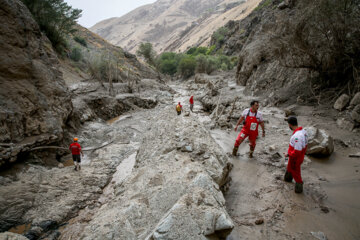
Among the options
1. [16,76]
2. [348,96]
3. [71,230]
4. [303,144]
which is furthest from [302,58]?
[16,76]

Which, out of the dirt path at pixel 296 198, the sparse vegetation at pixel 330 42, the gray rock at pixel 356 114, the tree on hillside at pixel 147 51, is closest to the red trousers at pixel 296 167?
the dirt path at pixel 296 198

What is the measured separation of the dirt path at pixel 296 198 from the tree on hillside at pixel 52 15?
70.3ft

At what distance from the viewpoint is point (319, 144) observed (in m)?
4.43

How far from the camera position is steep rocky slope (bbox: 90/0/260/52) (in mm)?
99938

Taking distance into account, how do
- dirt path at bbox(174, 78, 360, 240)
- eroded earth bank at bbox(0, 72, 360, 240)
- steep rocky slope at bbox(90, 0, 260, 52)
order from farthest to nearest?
1. steep rocky slope at bbox(90, 0, 260, 52)
2. dirt path at bbox(174, 78, 360, 240)
3. eroded earth bank at bbox(0, 72, 360, 240)

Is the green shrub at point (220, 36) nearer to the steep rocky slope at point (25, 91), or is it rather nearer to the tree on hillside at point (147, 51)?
the tree on hillside at point (147, 51)

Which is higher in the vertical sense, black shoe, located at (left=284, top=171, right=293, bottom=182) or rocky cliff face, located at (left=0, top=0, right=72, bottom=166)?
rocky cliff face, located at (left=0, top=0, right=72, bottom=166)

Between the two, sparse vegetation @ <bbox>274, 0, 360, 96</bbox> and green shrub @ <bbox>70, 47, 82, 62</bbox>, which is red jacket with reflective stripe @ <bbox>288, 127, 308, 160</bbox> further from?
green shrub @ <bbox>70, 47, 82, 62</bbox>

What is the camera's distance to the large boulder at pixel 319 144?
437 cm

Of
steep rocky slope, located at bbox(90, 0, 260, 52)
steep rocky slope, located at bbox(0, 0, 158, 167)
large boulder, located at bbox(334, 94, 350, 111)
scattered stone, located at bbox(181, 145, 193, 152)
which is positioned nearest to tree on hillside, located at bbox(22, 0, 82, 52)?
steep rocky slope, located at bbox(0, 0, 158, 167)

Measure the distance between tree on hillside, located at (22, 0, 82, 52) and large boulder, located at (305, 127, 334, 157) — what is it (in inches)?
866

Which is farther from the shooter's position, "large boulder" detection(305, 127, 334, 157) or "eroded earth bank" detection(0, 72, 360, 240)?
"large boulder" detection(305, 127, 334, 157)

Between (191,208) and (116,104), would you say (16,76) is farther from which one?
(116,104)

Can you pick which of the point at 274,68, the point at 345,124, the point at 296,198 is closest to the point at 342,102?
the point at 345,124
